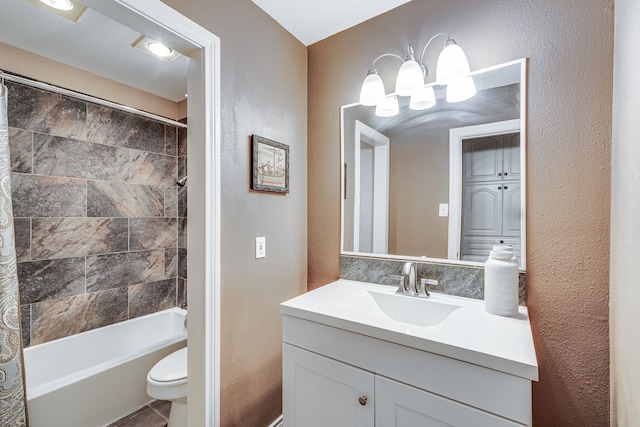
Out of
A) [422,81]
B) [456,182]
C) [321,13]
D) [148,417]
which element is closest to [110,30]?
[321,13]

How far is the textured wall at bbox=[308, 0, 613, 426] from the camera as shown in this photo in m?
0.95

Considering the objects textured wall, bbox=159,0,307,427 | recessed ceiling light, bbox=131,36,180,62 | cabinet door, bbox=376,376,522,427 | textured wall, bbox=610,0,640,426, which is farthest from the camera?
recessed ceiling light, bbox=131,36,180,62

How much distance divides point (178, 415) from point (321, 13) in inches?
91.9

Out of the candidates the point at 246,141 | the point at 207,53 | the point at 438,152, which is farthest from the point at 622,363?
the point at 207,53

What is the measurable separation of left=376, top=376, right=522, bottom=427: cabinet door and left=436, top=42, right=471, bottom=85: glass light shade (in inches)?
47.3

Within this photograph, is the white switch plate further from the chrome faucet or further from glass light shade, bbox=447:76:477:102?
glass light shade, bbox=447:76:477:102

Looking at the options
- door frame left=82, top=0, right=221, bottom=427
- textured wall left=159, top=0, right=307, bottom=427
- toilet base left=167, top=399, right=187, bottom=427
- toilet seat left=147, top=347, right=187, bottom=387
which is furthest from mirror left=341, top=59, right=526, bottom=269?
toilet base left=167, top=399, right=187, bottom=427

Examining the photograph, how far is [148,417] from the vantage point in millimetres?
1768

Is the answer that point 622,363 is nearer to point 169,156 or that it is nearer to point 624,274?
point 624,274

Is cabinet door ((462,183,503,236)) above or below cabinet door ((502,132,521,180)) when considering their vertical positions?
below

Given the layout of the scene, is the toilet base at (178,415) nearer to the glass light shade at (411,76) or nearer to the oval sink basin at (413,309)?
the oval sink basin at (413,309)

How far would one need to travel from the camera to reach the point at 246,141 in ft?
4.29

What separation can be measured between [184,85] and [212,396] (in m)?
2.26

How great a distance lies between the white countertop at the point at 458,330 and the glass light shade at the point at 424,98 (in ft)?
3.01
